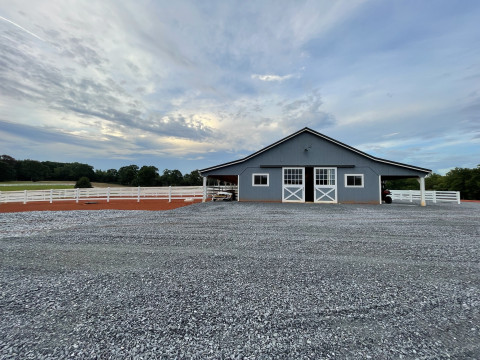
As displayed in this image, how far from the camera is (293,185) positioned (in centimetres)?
1612

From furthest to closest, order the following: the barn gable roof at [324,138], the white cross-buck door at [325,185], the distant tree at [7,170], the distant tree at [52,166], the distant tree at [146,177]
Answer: the distant tree at [146,177] → the distant tree at [52,166] → the distant tree at [7,170] → the white cross-buck door at [325,185] → the barn gable roof at [324,138]

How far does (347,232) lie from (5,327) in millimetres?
7207

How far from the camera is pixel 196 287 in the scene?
3006 millimetres

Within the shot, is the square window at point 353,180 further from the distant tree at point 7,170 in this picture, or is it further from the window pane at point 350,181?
the distant tree at point 7,170

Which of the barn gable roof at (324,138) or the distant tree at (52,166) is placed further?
the distant tree at (52,166)

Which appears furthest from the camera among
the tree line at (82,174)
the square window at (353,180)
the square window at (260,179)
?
the tree line at (82,174)

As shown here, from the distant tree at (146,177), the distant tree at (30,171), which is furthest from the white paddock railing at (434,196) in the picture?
the distant tree at (30,171)

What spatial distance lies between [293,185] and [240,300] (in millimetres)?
14102

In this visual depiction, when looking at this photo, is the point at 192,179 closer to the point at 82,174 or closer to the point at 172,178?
the point at 172,178

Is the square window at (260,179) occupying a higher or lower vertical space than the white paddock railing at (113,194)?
Result: higher

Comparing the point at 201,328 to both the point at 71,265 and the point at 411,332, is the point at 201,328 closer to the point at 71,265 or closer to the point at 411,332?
the point at 411,332

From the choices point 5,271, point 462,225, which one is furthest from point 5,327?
point 462,225

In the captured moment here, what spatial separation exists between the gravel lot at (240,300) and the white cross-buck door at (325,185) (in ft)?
34.4

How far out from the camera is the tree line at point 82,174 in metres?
70.4
